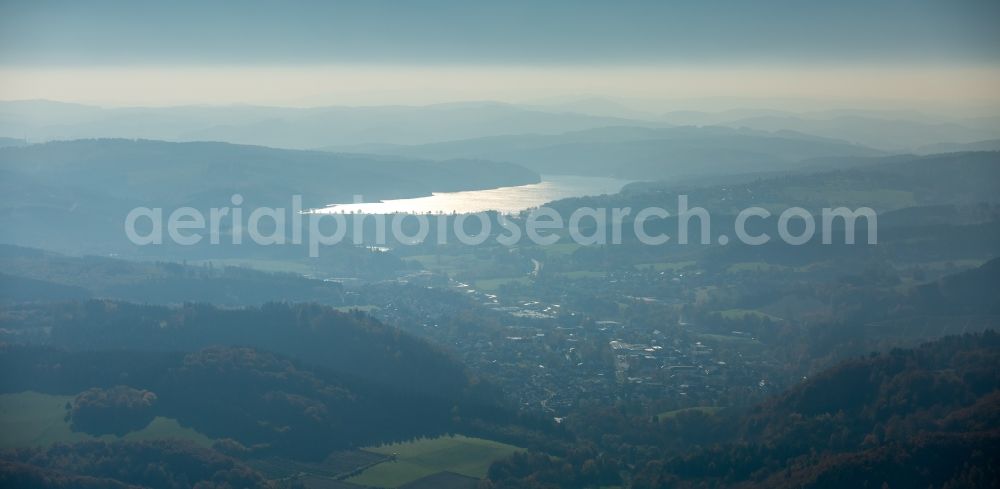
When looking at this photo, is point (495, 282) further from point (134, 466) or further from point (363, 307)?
point (134, 466)

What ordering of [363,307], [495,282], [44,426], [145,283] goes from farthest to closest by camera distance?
[495,282]
[145,283]
[363,307]
[44,426]

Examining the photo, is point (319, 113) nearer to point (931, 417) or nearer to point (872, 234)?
point (872, 234)

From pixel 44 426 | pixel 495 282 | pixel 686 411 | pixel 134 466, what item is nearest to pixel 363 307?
pixel 495 282

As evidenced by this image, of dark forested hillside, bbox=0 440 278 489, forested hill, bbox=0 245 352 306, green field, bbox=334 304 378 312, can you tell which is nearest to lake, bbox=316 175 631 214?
forested hill, bbox=0 245 352 306

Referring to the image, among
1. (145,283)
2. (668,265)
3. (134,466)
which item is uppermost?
(668,265)

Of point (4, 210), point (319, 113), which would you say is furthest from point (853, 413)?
point (319, 113)

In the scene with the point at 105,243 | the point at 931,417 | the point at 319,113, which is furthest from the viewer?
the point at 319,113
